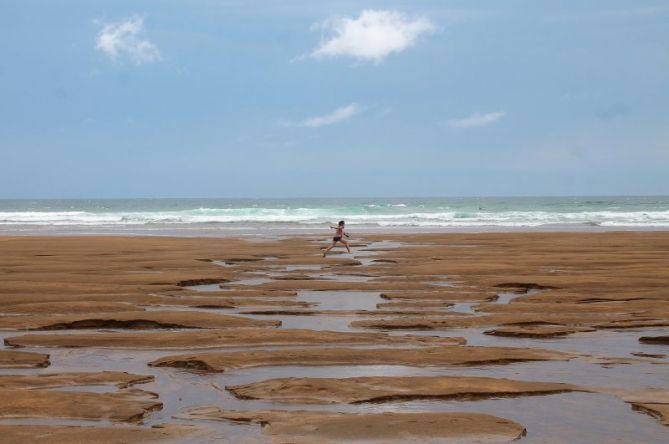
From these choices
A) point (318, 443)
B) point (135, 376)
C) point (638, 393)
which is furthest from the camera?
point (135, 376)

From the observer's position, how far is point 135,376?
645 cm

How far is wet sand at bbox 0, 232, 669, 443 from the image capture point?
514 cm

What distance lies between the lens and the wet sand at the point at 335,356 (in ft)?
16.9

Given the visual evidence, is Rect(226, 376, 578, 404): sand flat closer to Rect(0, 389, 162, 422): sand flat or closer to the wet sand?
the wet sand

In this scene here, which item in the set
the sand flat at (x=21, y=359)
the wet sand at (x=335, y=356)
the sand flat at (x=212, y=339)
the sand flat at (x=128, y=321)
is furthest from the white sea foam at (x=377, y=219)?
the sand flat at (x=21, y=359)

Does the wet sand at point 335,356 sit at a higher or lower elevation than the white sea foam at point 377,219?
lower

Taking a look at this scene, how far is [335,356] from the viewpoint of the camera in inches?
288

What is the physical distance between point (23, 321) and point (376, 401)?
5.08 metres

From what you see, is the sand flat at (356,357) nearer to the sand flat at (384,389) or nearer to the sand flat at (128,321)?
the sand flat at (384,389)

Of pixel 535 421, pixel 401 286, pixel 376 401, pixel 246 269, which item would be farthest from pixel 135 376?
pixel 246 269

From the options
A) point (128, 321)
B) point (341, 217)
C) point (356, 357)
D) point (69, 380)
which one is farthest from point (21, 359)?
point (341, 217)

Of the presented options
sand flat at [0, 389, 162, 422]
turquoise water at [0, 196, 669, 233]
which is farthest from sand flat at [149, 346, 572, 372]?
turquoise water at [0, 196, 669, 233]

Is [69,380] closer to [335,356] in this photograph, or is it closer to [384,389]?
[335,356]

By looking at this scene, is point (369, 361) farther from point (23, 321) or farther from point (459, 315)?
point (23, 321)
